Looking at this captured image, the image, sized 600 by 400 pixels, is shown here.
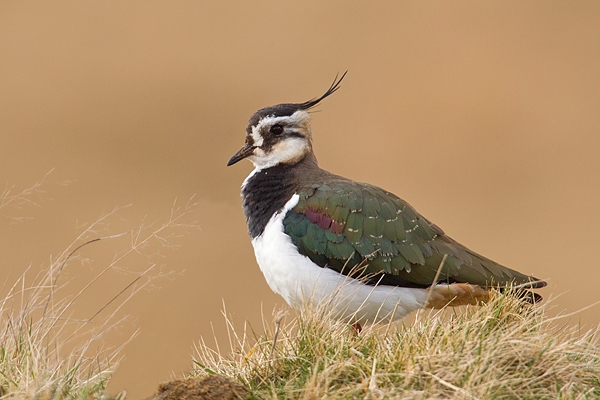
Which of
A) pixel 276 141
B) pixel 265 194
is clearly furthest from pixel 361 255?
Answer: pixel 276 141

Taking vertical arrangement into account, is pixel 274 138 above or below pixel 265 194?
above

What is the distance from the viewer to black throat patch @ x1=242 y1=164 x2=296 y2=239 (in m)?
6.64

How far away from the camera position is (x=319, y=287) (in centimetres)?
623

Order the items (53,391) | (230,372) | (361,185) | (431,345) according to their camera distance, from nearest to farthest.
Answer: (53,391) → (431,345) → (230,372) → (361,185)

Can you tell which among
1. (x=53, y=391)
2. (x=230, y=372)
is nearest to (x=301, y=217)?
(x=230, y=372)

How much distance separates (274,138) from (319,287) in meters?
1.58

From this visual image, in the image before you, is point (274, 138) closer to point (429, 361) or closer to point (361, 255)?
point (361, 255)

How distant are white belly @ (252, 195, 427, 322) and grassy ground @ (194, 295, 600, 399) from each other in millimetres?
467

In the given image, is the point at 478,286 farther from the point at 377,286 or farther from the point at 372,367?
the point at 372,367

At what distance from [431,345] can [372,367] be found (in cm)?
46

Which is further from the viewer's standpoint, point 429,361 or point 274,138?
point 274,138

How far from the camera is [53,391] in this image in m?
4.64

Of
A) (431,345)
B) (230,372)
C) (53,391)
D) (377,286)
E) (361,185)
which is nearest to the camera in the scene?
(53,391)

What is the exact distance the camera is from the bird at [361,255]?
20.5 feet
